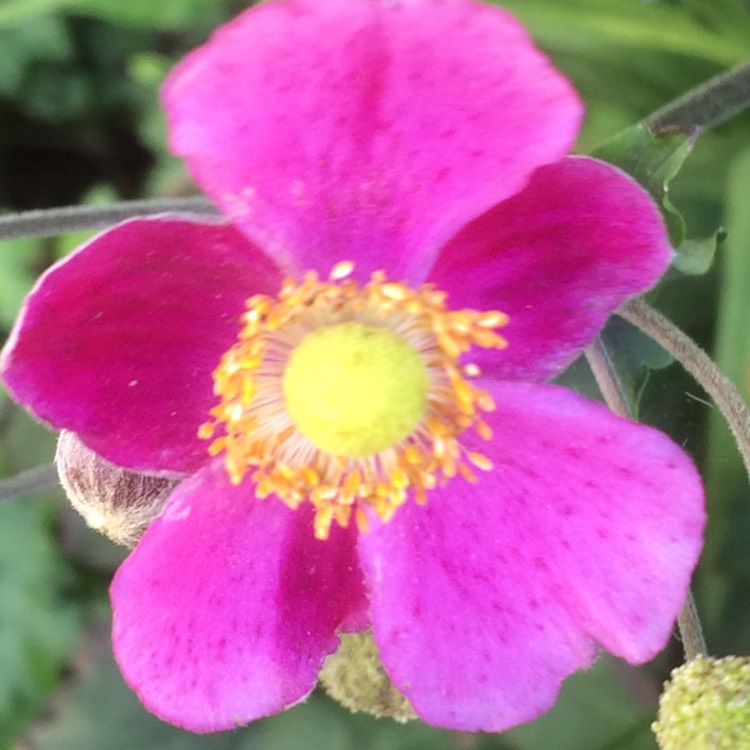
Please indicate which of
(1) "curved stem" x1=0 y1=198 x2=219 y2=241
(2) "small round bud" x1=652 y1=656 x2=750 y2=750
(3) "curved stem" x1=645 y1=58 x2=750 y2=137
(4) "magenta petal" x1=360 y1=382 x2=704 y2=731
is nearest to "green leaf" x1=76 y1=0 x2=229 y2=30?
(1) "curved stem" x1=0 y1=198 x2=219 y2=241

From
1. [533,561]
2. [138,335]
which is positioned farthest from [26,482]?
[533,561]

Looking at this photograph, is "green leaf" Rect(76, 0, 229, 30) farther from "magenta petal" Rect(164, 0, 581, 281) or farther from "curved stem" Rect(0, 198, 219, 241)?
"magenta petal" Rect(164, 0, 581, 281)

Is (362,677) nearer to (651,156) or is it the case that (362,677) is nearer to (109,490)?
(109,490)

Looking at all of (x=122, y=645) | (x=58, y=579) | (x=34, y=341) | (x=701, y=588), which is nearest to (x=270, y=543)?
(x=122, y=645)

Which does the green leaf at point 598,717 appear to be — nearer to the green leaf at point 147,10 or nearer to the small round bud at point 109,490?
the small round bud at point 109,490

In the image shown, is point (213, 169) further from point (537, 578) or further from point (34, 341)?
point (537, 578)

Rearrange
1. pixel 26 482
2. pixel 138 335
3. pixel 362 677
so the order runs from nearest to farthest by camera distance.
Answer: pixel 138 335, pixel 362 677, pixel 26 482
